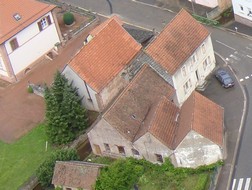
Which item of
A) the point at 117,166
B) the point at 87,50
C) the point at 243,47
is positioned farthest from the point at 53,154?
the point at 243,47

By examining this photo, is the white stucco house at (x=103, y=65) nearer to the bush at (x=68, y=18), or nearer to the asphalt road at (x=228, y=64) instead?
the asphalt road at (x=228, y=64)

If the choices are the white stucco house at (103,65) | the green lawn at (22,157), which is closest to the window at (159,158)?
the white stucco house at (103,65)

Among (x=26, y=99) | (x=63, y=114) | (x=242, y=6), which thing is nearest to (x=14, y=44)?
(x=26, y=99)

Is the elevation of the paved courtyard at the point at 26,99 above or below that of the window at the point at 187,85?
below

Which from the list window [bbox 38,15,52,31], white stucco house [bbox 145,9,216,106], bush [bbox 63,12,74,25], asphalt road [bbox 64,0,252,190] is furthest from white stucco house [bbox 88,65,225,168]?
bush [bbox 63,12,74,25]

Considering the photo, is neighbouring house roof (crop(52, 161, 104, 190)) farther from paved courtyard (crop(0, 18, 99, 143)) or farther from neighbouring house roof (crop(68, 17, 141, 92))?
paved courtyard (crop(0, 18, 99, 143))

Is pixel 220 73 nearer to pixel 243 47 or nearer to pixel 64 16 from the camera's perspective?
pixel 243 47
